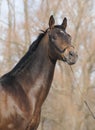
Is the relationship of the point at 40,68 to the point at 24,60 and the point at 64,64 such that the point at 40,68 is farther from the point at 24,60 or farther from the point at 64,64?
the point at 64,64

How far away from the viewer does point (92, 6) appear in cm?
1812

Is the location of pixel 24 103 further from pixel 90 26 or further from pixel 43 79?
pixel 90 26

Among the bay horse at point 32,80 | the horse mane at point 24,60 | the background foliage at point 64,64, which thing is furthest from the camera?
the background foliage at point 64,64

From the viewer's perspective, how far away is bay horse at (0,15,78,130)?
559 centimetres

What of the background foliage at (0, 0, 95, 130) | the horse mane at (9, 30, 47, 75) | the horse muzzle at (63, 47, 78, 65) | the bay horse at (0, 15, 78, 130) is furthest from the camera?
the background foliage at (0, 0, 95, 130)

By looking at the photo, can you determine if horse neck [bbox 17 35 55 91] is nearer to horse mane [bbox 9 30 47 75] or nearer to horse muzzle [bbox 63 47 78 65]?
horse mane [bbox 9 30 47 75]

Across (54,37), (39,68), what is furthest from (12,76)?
(54,37)

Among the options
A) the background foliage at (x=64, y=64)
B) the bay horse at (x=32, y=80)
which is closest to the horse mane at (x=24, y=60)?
the bay horse at (x=32, y=80)

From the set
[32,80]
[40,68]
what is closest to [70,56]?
[40,68]

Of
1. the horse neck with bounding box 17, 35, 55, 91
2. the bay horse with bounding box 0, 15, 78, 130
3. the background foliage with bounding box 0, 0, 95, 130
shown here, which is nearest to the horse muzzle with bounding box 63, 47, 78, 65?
the bay horse with bounding box 0, 15, 78, 130

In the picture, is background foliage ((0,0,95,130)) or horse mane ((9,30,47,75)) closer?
horse mane ((9,30,47,75))

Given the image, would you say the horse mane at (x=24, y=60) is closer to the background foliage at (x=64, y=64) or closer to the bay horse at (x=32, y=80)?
the bay horse at (x=32, y=80)

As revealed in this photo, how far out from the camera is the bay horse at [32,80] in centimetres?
559

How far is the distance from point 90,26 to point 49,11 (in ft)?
6.90
